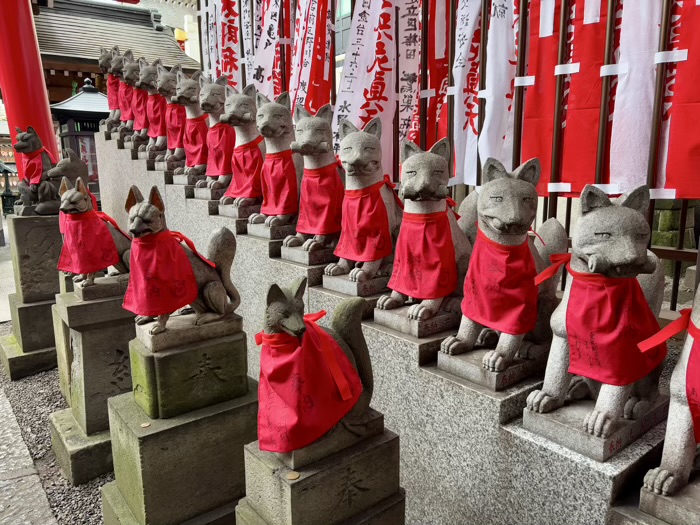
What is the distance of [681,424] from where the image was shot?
178 centimetres

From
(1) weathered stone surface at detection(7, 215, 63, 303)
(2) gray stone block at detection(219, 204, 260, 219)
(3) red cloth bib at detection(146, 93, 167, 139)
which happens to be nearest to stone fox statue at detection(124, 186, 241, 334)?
(2) gray stone block at detection(219, 204, 260, 219)

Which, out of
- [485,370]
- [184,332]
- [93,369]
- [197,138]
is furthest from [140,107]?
[485,370]

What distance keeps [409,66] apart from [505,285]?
3.15m

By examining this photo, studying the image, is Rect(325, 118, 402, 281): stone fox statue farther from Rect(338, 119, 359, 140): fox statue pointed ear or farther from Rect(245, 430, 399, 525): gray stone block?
Rect(245, 430, 399, 525): gray stone block

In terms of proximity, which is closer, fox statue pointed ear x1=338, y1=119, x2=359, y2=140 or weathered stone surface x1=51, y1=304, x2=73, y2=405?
fox statue pointed ear x1=338, y1=119, x2=359, y2=140

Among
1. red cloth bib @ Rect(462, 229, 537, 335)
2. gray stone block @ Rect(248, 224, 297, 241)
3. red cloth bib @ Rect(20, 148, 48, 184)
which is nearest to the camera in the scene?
red cloth bib @ Rect(462, 229, 537, 335)

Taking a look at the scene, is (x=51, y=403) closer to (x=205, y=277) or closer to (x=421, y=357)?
(x=205, y=277)

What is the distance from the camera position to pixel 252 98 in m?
4.52

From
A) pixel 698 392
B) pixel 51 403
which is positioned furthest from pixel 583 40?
pixel 51 403

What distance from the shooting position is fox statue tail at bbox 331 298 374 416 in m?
2.03

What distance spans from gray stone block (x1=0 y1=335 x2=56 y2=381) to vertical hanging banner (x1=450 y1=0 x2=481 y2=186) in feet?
14.3

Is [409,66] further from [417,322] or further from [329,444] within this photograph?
[329,444]

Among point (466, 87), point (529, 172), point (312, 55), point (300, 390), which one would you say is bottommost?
point (300, 390)

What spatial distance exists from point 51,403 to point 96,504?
Result: 1708 millimetres
